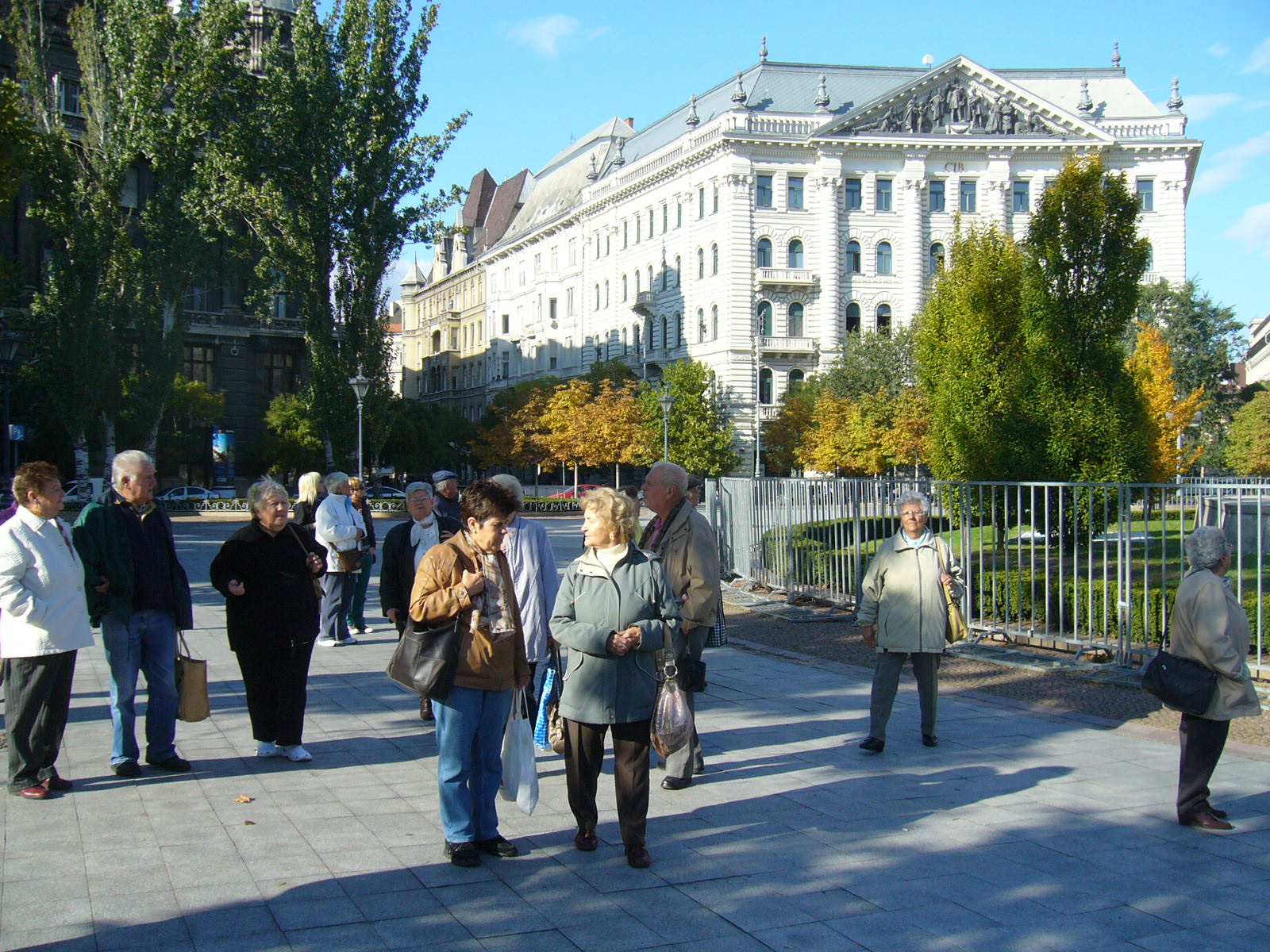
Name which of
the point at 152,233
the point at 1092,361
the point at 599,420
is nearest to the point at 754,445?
the point at 599,420

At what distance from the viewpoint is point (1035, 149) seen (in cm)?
6359

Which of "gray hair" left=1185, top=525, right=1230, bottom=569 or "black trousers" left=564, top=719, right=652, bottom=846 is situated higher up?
"gray hair" left=1185, top=525, right=1230, bottom=569

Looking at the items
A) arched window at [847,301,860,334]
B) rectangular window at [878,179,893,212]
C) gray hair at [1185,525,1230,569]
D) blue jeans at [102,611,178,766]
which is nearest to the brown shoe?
gray hair at [1185,525,1230,569]

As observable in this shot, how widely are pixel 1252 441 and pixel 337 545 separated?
46.8m

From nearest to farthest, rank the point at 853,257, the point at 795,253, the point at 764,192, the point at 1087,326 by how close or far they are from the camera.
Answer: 1. the point at 1087,326
2. the point at 764,192
3. the point at 795,253
4. the point at 853,257

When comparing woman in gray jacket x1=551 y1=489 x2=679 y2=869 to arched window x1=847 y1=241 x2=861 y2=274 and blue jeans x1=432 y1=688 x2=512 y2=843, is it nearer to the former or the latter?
blue jeans x1=432 y1=688 x2=512 y2=843

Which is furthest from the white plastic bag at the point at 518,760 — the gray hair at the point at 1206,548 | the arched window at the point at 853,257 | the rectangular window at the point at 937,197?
the rectangular window at the point at 937,197

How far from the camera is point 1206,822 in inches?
238

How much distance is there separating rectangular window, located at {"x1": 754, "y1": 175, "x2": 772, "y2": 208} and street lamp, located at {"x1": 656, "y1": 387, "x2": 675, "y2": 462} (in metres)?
13.0

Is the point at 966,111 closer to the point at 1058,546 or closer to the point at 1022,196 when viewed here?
the point at 1022,196

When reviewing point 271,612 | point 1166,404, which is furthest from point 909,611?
point 1166,404

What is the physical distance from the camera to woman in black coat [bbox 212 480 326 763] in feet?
24.0

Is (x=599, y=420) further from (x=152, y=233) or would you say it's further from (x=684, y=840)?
(x=684, y=840)

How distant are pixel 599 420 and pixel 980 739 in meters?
52.9
